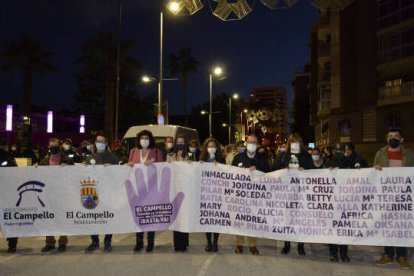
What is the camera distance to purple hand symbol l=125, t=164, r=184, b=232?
8398mm

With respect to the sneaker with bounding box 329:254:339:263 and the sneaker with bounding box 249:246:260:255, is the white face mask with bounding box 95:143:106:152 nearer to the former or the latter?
the sneaker with bounding box 249:246:260:255

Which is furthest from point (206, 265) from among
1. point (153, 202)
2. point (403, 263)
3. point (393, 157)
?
point (393, 157)

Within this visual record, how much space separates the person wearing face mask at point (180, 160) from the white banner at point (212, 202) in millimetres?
166

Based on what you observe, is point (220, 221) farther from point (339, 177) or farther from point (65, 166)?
point (65, 166)

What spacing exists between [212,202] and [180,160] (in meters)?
1.11

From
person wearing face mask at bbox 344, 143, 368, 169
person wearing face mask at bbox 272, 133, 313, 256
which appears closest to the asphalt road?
person wearing face mask at bbox 272, 133, 313, 256

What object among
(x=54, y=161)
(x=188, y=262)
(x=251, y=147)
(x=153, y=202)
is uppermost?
(x=251, y=147)

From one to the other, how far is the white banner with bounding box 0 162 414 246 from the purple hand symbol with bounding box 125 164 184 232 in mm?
17

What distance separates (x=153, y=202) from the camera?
27.8 feet

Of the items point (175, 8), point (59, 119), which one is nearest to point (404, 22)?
point (175, 8)

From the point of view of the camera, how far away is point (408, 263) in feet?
24.7

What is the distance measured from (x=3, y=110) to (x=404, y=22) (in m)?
42.0

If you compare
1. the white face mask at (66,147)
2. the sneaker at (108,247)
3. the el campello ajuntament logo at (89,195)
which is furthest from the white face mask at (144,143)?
the white face mask at (66,147)

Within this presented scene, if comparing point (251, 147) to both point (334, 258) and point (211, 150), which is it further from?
point (334, 258)
